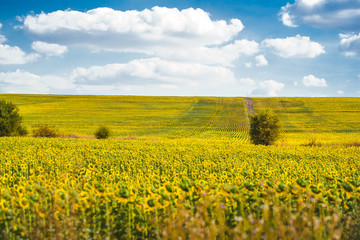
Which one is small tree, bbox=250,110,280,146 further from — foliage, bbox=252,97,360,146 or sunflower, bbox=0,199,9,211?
sunflower, bbox=0,199,9,211

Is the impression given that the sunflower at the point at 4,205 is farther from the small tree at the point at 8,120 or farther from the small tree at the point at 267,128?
the small tree at the point at 8,120

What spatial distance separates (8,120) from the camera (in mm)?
42062

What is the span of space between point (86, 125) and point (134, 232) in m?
63.3

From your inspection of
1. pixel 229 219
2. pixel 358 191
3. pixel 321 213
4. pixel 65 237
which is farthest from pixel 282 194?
pixel 65 237

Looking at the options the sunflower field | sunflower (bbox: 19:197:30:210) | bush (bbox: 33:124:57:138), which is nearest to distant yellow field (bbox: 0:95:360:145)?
the sunflower field

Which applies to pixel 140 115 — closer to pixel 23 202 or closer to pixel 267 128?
pixel 267 128

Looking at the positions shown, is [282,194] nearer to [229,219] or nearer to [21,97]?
[229,219]

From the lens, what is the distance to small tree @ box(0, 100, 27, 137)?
1647 inches

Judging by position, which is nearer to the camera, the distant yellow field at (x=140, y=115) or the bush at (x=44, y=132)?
the bush at (x=44, y=132)

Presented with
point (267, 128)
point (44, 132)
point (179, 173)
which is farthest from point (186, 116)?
point (179, 173)

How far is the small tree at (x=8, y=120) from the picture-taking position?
41.8m

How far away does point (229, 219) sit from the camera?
6160 millimetres

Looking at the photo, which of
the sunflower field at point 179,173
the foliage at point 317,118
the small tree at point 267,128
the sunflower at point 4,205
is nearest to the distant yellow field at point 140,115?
the sunflower field at point 179,173

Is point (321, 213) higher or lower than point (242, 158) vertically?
higher
